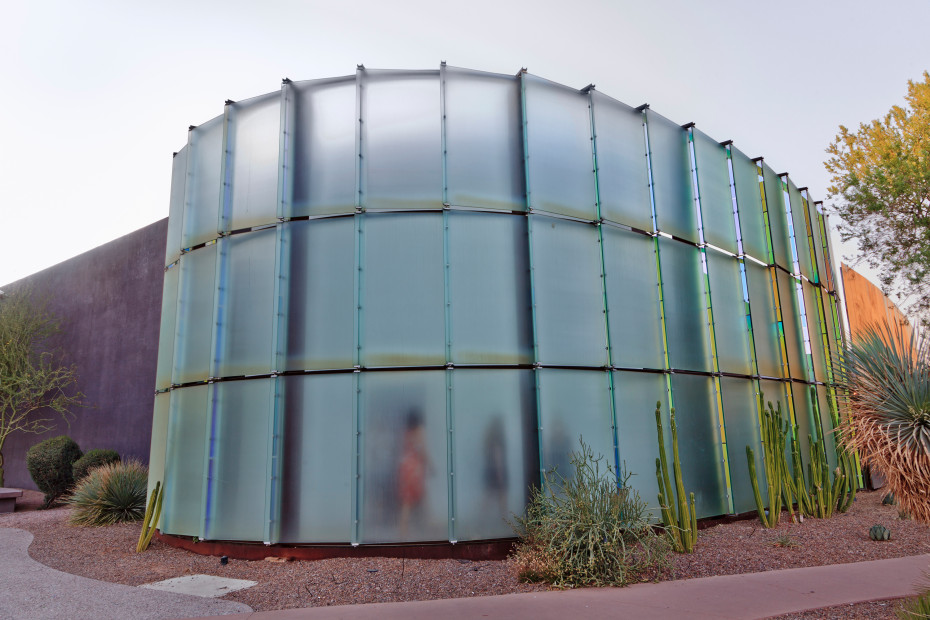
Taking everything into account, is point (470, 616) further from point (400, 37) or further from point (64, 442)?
point (64, 442)

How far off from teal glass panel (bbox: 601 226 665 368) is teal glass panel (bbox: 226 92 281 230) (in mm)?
5095

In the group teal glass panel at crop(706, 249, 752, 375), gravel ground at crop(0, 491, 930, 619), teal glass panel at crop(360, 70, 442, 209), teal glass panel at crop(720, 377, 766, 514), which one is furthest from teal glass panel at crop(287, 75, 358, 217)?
teal glass panel at crop(720, 377, 766, 514)

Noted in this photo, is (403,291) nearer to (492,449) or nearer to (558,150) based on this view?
(492,449)

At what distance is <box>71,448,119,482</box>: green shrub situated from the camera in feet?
50.0

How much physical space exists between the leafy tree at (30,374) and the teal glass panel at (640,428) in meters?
17.1

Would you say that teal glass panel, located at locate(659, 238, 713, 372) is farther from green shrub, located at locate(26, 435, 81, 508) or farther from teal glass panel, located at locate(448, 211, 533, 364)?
green shrub, located at locate(26, 435, 81, 508)

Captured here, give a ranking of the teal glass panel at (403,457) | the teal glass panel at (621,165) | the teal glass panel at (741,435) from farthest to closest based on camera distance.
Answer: the teal glass panel at (741,435) < the teal glass panel at (621,165) < the teal glass panel at (403,457)

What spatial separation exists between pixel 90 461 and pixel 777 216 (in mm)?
16898

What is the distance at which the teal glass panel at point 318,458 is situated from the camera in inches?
318

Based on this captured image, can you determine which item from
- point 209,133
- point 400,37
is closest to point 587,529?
point 209,133

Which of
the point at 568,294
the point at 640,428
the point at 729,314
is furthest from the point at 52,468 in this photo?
the point at 729,314

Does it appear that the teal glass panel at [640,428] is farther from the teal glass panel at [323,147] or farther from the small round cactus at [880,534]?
the teal glass panel at [323,147]

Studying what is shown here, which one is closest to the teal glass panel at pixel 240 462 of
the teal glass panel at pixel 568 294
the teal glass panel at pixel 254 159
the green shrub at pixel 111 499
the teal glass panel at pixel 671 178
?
the teal glass panel at pixel 254 159

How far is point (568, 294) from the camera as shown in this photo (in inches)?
356
